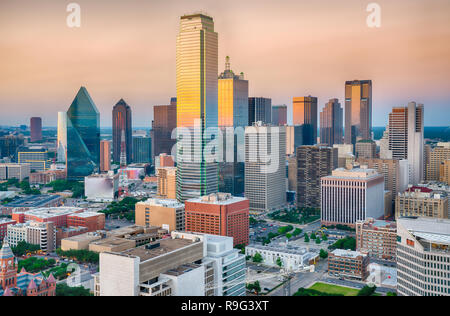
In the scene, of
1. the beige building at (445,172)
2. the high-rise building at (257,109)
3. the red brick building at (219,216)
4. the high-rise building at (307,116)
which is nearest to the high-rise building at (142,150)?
the high-rise building at (307,116)

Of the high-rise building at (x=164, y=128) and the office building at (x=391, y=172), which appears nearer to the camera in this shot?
the office building at (x=391, y=172)

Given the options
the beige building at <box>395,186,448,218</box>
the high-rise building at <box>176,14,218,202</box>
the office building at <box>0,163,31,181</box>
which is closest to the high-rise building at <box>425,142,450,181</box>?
the beige building at <box>395,186,448,218</box>

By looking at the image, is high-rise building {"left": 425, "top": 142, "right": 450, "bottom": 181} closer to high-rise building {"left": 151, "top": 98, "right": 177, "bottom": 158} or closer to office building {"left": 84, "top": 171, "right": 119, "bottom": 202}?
office building {"left": 84, "top": 171, "right": 119, "bottom": 202}

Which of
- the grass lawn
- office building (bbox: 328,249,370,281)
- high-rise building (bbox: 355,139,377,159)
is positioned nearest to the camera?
the grass lawn

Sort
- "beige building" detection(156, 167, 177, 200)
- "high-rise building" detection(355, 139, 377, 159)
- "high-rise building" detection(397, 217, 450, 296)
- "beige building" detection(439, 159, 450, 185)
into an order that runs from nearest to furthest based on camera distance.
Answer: "high-rise building" detection(397, 217, 450, 296) → "beige building" detection(439, 159, 450, 185) → "beige building" detection(156, 167, 177, 200) → "high-rise building" detection(355, 139, 377, 159)

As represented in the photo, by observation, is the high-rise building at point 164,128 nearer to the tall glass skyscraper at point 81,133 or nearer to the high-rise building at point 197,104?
the tall glass skyscraper at point 81,133

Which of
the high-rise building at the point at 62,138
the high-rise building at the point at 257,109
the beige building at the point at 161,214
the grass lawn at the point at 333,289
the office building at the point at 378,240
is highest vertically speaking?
the high-rise building at the point at 257,109

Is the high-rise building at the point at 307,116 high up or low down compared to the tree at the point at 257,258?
up
